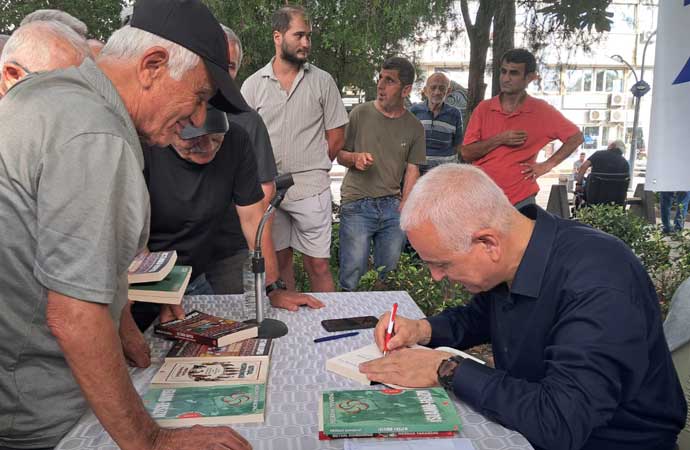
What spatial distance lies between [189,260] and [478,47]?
440 centimetres

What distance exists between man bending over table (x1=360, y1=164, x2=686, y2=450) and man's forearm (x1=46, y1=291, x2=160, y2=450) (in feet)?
2.28

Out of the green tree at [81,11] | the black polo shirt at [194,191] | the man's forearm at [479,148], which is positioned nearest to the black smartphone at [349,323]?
the black polo shirt at [194,191]

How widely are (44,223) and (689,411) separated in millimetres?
1934

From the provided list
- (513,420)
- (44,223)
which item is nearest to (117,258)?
(44,223)

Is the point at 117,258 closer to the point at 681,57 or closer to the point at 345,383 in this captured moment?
the point at 345,383

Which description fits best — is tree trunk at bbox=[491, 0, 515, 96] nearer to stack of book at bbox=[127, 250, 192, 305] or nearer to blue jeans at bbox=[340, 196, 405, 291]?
blue jeans at bbox=[340, 196, 405, 291]

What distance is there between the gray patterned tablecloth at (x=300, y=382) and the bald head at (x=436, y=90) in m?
3.26

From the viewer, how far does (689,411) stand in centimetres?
186

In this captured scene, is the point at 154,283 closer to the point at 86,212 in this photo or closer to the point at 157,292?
the point at 157,292

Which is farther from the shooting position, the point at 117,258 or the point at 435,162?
the point at 435,162

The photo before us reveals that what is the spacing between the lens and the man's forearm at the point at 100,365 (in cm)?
108

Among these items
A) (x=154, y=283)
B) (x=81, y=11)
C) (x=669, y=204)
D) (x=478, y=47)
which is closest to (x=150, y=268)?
(x=154, y=283)

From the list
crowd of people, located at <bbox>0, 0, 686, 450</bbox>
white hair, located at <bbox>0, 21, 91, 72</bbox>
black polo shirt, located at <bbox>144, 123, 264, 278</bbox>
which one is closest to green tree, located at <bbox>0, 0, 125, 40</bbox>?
white hair, located at <bbox>0, 21, 91, 72</bbox>

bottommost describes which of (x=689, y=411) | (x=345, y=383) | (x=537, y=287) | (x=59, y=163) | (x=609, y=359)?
(x=689, y=411)
